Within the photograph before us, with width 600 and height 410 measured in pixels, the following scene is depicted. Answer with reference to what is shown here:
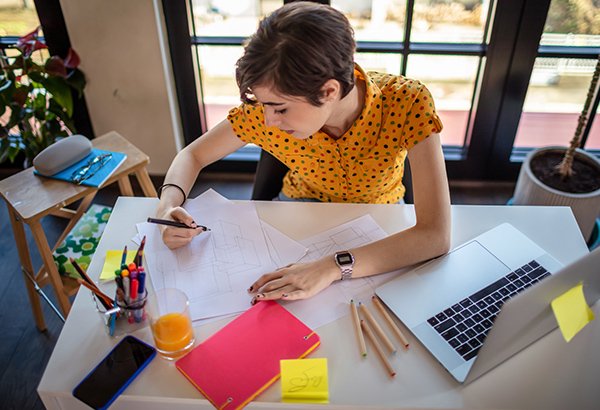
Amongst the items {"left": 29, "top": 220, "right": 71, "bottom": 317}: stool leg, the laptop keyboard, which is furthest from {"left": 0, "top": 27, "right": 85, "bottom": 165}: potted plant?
the laptop keyboard

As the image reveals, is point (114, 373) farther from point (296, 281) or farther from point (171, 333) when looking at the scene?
point (296, 281)

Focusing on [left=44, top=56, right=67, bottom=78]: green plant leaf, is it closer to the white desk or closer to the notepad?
the notepad

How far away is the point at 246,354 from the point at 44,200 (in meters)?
0.89

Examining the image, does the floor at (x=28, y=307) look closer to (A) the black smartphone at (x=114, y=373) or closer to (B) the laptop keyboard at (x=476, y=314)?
(A) the black smartphone at (x=114, y=373)

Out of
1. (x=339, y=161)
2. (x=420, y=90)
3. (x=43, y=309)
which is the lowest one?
(x=43, y=309)

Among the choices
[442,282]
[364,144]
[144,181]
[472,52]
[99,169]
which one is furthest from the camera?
[472,52]

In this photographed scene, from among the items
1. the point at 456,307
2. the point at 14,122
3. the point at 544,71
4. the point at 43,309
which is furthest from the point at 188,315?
the point at 544,71

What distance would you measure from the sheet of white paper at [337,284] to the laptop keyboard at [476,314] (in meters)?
0.16

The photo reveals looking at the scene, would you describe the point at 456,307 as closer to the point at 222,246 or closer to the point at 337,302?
the point at 337,302

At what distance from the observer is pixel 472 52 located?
82.4 inches

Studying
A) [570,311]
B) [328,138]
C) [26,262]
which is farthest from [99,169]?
[570,311]

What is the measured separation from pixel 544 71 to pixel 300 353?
1.92m

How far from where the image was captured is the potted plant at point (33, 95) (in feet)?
6.09

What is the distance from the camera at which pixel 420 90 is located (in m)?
1.14
